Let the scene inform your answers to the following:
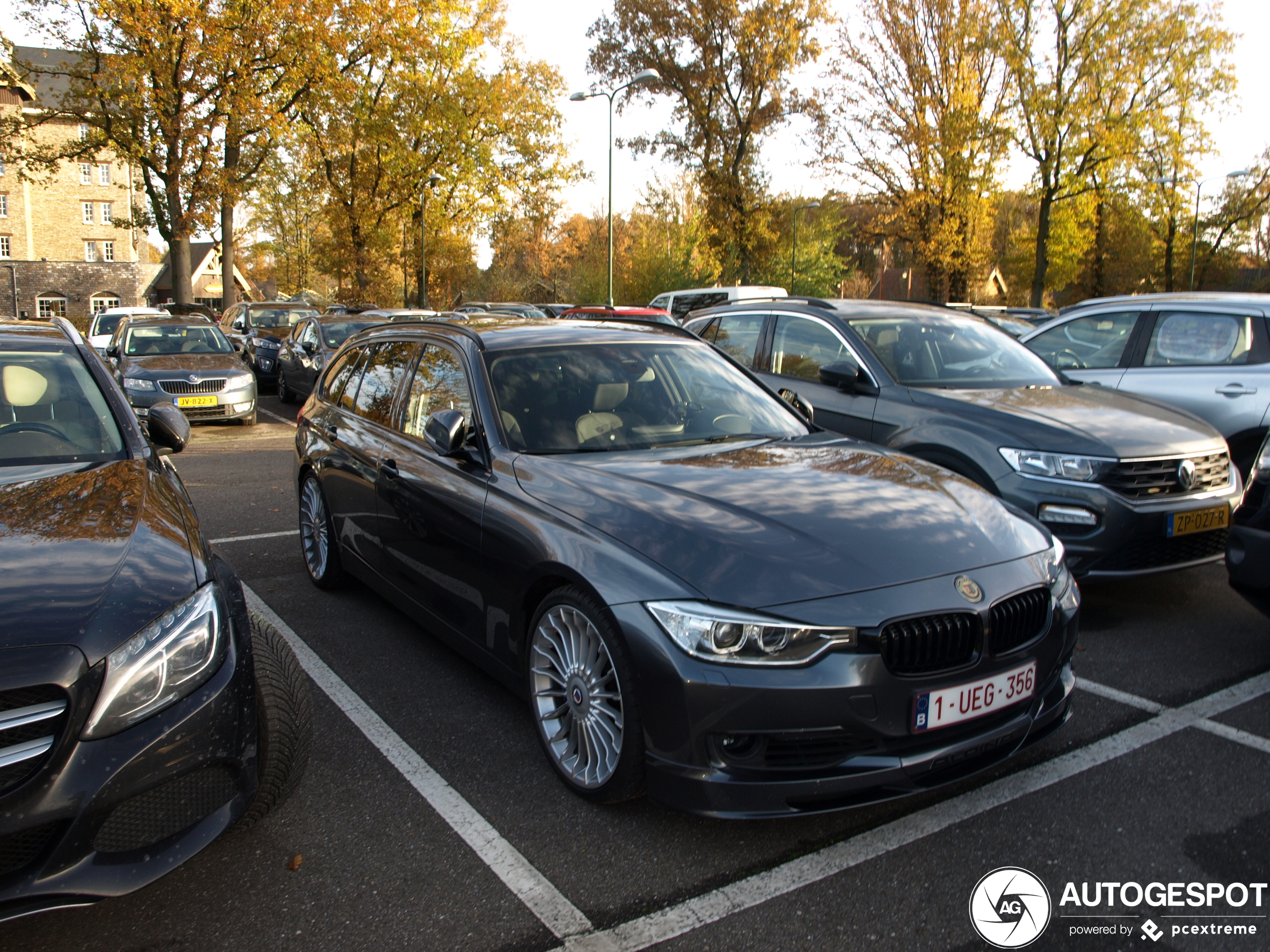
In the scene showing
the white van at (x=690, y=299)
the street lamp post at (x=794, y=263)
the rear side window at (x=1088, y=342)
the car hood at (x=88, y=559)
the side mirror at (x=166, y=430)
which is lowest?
the car hood at (x=88, y=559)

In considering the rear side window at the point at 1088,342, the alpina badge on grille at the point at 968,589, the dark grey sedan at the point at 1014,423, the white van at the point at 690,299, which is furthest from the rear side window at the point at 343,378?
the white van at the point at 690,299

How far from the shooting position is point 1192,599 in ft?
17.8

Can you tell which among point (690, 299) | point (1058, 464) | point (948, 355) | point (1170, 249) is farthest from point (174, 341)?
point (1170, 249)

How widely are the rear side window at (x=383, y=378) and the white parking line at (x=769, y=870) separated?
1361 millimetres

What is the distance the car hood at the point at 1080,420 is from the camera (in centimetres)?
500

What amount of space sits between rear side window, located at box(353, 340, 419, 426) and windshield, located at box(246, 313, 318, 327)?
19.4 meters

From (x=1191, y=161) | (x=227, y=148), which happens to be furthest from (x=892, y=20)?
(x=227, y=148)

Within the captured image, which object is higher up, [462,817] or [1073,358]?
[1073,358]

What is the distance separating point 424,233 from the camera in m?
39.9

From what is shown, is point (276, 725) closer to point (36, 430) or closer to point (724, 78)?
point (36, 430)

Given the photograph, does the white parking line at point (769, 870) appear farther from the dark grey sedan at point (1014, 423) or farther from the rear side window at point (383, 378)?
the rear side window at point (383, 378)

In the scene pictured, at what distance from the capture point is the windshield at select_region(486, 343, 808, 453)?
153 inches

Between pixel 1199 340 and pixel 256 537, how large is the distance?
709 cm

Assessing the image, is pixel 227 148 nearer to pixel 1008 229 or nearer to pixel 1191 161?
pixel 1191 161
